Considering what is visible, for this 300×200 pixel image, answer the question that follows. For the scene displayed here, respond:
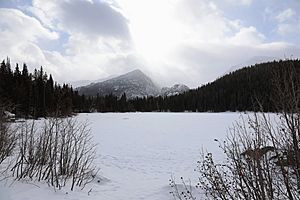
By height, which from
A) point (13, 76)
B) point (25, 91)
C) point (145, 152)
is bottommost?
point (145, 152)

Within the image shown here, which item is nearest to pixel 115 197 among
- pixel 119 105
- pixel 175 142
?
pixel 175 142

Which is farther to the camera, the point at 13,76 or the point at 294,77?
the point at 13,76

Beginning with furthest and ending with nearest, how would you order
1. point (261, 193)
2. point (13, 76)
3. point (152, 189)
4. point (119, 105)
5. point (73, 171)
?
point (119, 105)
point (13, 76)
point (152, 189)
point (73, 171)
point (261, 193)

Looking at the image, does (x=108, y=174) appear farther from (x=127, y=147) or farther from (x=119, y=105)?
(x=119, y=105)

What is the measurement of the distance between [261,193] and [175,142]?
21.5m

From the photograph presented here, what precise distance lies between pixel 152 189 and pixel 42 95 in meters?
53.6

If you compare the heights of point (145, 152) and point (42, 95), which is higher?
point (42, 95)

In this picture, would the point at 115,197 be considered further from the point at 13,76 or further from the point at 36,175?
the point at 13,76

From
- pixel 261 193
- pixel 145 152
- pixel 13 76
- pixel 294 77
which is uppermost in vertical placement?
pixel 13 76

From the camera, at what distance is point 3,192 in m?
6.83

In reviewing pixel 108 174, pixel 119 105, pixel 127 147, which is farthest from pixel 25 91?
pixel 119 105

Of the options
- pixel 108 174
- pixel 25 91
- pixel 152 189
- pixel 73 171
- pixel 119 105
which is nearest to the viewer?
pixel 73 171

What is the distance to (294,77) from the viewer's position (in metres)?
4.71

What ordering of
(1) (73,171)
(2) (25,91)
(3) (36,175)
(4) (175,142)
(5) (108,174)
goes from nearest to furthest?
1. (3) (36,175)
2. (1) (73,171)
3. (5) (108,174)
4. (4) (175,142)
5. (2) (25,91)
